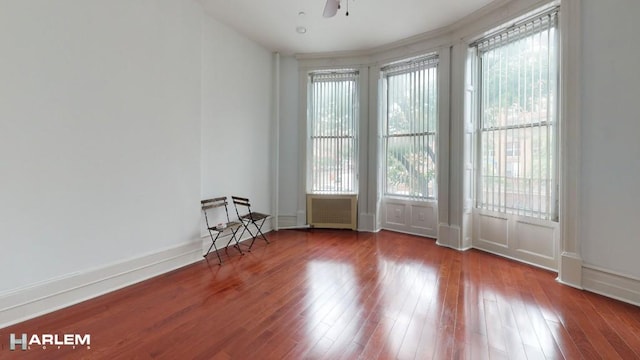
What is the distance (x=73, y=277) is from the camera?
2.55 meters

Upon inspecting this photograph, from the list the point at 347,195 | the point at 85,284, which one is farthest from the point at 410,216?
the point at 85,284

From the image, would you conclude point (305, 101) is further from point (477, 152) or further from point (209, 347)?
point (209, 347)

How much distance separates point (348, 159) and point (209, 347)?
4.09 metres

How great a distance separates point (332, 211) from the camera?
17.9ft

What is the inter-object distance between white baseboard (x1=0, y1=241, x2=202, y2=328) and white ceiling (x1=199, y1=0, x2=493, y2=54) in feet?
10.9

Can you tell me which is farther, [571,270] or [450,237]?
[450,237]

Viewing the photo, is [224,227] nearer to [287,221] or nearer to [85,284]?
[85,284]

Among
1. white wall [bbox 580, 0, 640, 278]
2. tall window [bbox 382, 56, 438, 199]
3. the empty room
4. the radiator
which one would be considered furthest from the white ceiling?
the radiator

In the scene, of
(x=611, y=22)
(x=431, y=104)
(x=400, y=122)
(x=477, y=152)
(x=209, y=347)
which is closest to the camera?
(x=209, y=347)

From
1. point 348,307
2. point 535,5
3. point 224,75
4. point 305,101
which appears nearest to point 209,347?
point 348,307

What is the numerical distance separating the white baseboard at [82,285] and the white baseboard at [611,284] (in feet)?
14.9

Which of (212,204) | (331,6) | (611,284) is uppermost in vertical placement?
(331,6)

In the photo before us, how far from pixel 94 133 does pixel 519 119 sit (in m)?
4.92

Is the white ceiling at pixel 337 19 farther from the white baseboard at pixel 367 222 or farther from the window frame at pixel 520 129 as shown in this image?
the white baseboard at pixel 367 222
